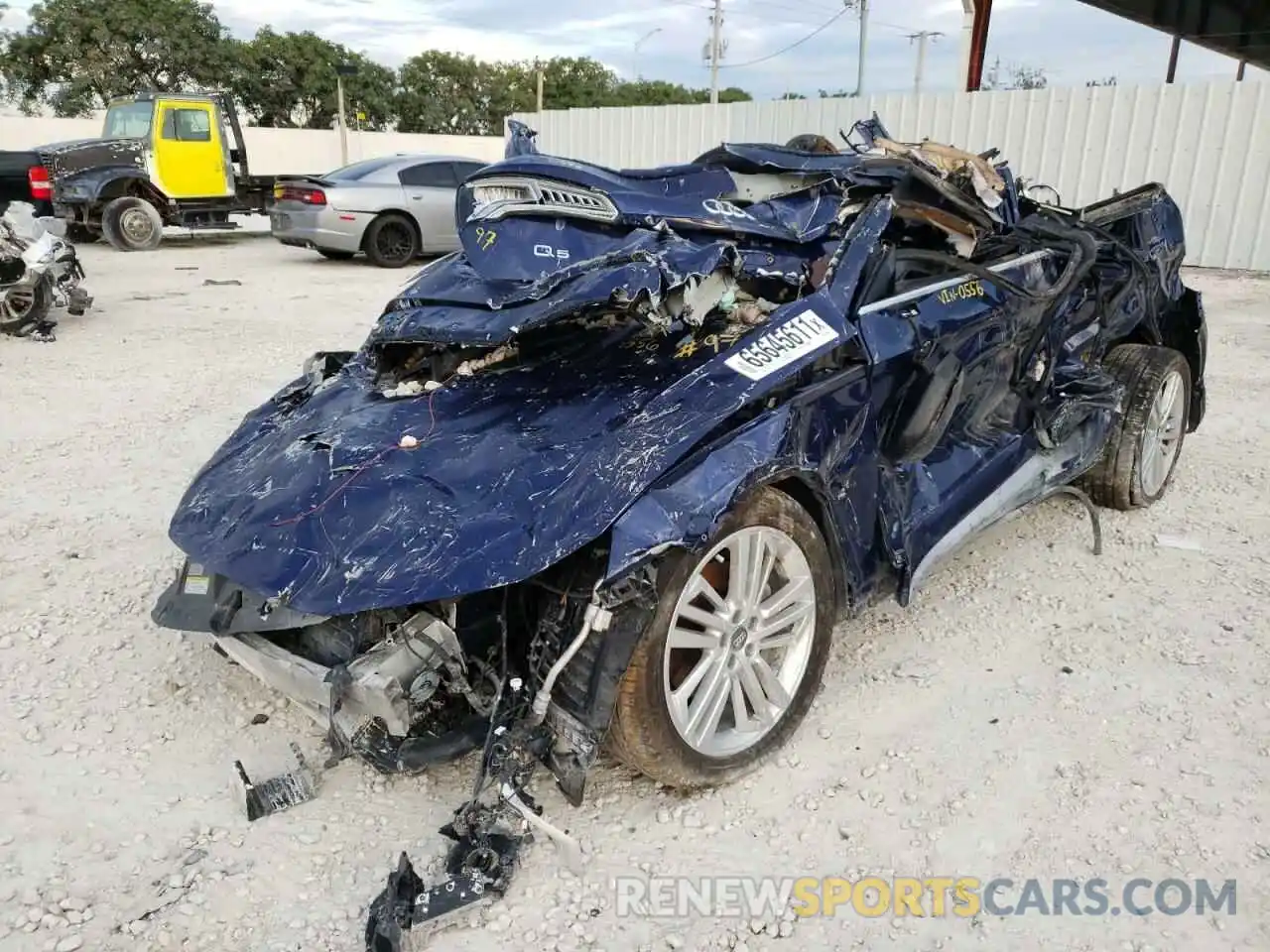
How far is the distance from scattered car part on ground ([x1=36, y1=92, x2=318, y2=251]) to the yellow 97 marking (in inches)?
565

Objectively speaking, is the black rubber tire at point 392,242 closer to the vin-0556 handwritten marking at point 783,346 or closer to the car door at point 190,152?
the car door at point 190,152

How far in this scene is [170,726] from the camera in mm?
2904

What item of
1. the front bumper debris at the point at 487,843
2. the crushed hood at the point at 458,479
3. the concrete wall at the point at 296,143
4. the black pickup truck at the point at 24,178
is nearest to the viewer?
the front bumper debris at the point at 487,843

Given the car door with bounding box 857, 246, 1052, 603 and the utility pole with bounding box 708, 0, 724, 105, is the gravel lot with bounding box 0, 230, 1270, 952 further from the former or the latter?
the utility pole with bounding box 708, 0, 724, 105

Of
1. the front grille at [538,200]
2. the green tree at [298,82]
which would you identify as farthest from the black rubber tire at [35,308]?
the green tree at [298,82]

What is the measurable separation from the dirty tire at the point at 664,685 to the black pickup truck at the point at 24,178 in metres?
14.8

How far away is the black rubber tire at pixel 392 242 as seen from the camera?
1284 centimetres

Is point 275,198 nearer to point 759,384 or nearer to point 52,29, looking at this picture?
point 759,384

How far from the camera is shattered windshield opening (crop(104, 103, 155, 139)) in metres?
14.5

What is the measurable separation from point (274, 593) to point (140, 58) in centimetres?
4146

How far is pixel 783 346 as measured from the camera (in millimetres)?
2613

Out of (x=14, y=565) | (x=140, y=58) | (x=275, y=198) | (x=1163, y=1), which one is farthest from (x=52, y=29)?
(x=14, y=565)

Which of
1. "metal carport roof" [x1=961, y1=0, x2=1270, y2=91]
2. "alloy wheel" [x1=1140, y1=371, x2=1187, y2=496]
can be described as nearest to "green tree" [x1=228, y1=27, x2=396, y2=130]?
"metal carport roof" [x1=961, y1=0, x2=1270, y2=91]

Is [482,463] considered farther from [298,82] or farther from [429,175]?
[298,82]
